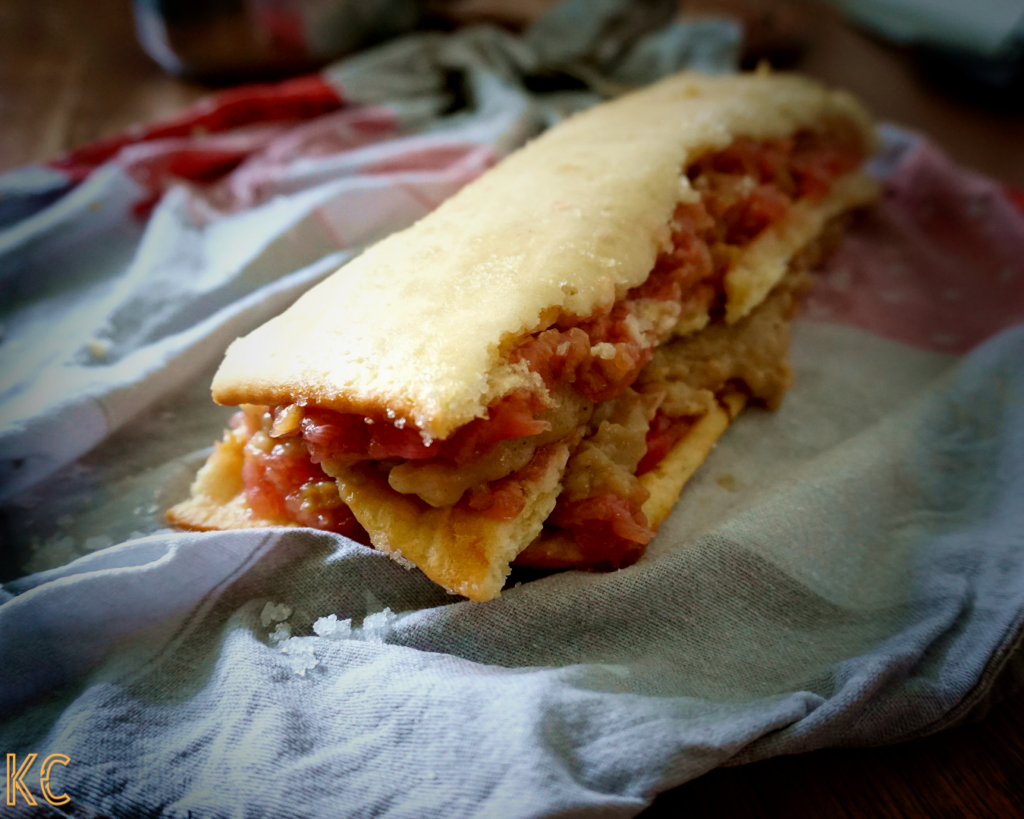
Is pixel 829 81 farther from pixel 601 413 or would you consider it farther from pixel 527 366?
pixel 527 366

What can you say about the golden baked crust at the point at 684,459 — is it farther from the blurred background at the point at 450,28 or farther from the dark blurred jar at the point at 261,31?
the dark blurred jar at the point at 261,31

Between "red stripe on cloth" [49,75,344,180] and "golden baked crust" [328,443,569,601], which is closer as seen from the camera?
"golden baked crust" [328,443,569,601]

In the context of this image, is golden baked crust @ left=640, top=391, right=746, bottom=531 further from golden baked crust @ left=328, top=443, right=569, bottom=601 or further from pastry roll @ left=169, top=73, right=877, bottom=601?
golden baked crust @ left=328, top=443, right=569, bottom=601

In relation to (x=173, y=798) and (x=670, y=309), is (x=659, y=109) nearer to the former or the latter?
(x=670, y=309)

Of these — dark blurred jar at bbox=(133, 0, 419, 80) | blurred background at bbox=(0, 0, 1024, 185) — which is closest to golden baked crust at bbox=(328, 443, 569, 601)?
blurred background at bbox=(0, 0, 1024, 185)

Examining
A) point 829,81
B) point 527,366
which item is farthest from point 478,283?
point 829,81

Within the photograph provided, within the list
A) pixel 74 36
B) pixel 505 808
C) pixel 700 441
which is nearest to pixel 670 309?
pixel 700 441

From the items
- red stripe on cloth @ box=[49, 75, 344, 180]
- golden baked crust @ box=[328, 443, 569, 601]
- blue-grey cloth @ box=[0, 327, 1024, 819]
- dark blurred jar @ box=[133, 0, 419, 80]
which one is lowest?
blue-grey cloth @ box=[0, 327, 1024, 819]
